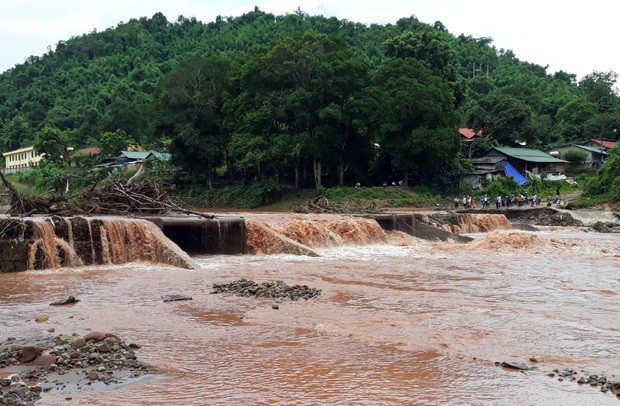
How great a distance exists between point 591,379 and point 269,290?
6296mm

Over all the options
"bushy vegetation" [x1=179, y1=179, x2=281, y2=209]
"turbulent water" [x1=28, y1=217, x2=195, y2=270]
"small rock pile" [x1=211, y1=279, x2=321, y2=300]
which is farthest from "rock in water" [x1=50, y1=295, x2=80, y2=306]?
"bushy vegetation" [x1=179, y1=179, x2=281, y2=209]

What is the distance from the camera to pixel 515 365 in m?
6.71

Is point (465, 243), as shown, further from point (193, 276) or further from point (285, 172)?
point (285, 172)

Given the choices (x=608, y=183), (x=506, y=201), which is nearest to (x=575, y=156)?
(x=608, y=183)

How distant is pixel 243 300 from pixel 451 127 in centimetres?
3652

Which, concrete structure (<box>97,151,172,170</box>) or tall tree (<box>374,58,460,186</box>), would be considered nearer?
tall tree (<box>374,58,460,186</box>)

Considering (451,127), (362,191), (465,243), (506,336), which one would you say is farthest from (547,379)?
(451,127)

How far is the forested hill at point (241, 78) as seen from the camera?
4941 cm

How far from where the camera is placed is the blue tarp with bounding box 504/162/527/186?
1953 inches

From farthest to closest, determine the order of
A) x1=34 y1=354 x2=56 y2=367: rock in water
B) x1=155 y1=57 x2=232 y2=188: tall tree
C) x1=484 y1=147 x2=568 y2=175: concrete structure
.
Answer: x1=484 y1=147 x2=568 y2=175: concrete structure < x1=155 y1=57 x2=232 y2=188: tall tree < x1=34 y1=354 x2=56 y2=367: rock in water

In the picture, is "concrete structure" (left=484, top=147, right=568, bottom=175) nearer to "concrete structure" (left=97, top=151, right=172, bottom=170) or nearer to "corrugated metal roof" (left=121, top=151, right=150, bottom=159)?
"concrete structure" (left=97, top=151, right=172, bottom=170)

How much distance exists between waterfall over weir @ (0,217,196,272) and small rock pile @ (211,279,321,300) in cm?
397

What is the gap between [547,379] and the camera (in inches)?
248

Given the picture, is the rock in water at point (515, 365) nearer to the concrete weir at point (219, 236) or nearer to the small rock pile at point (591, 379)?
the small rock pile at point (591, 379)
